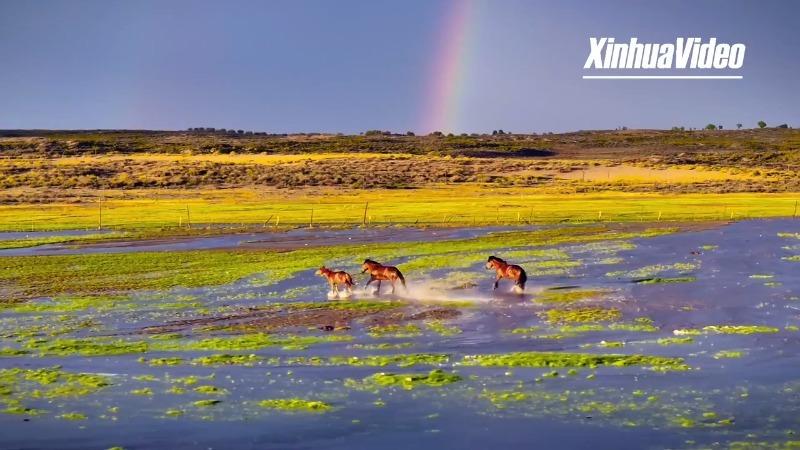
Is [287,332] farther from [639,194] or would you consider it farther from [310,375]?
[639,194]

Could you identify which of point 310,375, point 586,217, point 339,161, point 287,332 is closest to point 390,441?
point 310,375

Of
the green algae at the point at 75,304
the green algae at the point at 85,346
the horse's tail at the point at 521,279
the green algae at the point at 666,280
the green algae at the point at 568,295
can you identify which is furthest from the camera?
the green algae at the point at 666,280

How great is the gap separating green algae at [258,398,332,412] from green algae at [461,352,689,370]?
388cm

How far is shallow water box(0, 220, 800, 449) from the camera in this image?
1523cm

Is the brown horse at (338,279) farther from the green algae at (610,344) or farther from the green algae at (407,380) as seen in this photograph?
the green algae at (407,380)

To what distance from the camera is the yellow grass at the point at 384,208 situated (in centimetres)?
6562

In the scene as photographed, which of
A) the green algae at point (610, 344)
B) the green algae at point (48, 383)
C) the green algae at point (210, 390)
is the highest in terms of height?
the green algae at point (610, 344)

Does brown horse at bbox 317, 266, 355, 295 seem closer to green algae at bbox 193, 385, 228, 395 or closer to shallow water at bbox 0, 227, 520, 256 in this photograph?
green algae at bbox 193, 385, 228, 395

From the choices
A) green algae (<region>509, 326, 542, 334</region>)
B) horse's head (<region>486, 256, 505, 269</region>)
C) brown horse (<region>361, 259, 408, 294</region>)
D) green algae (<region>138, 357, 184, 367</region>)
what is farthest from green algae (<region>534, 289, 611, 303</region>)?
green algae (<region>138, 357, 184, 367</region>)

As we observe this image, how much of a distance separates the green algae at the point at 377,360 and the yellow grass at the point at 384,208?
4114cm

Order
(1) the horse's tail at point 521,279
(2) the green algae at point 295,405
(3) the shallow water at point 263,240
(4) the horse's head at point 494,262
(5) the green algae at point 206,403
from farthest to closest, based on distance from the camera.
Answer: (3) the shallow water at point 263,240 < (4) the horse's head at point 494,262 < (1) the horse's tail at point 521,279 < (5) the green algae at point 206,403 < (2) the green algae at point 295,405

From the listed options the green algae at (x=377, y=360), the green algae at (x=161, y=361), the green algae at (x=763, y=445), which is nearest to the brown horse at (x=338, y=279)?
the green algae at (x=377, y=360)

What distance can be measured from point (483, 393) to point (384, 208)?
193ft

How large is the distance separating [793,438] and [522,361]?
6.43 metres
